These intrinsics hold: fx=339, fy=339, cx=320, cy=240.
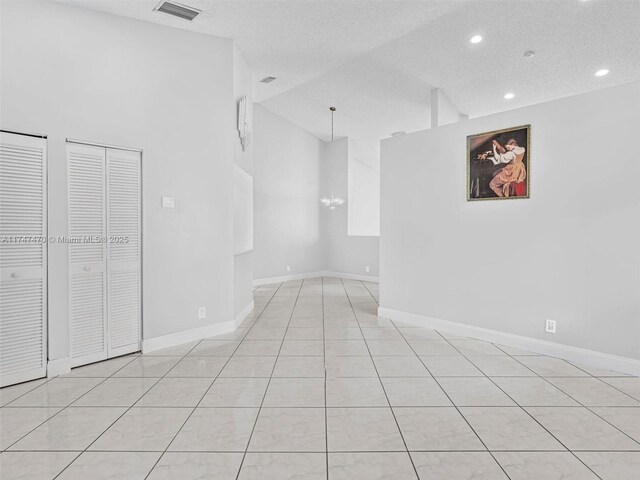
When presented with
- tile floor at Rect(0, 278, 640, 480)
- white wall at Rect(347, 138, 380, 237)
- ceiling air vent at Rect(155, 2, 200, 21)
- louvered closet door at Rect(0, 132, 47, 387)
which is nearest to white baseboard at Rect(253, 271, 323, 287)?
white wall at Rect(347, 138, 380, 237)

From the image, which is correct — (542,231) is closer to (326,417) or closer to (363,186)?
(326,417)

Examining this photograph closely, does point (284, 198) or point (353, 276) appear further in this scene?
point (353, 276)

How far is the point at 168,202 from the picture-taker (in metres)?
3.72

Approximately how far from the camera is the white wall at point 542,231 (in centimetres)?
301

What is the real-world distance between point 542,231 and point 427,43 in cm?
288

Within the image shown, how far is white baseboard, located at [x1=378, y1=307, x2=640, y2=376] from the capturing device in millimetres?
3030

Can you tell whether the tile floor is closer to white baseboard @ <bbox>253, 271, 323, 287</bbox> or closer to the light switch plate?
the light switch plate

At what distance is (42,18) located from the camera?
296 centimetres

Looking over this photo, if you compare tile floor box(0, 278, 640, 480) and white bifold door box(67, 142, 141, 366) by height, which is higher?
white bifold door box(67, 142, 141, 366)

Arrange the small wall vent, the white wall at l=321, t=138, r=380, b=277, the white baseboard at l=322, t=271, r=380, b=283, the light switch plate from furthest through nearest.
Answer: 1. the white wall at l=321, t=138, r=380, b=277
2. the white baseboard at l=322, t=271, r=380, b=283
3. the light switch plate
4. the small wall vent
